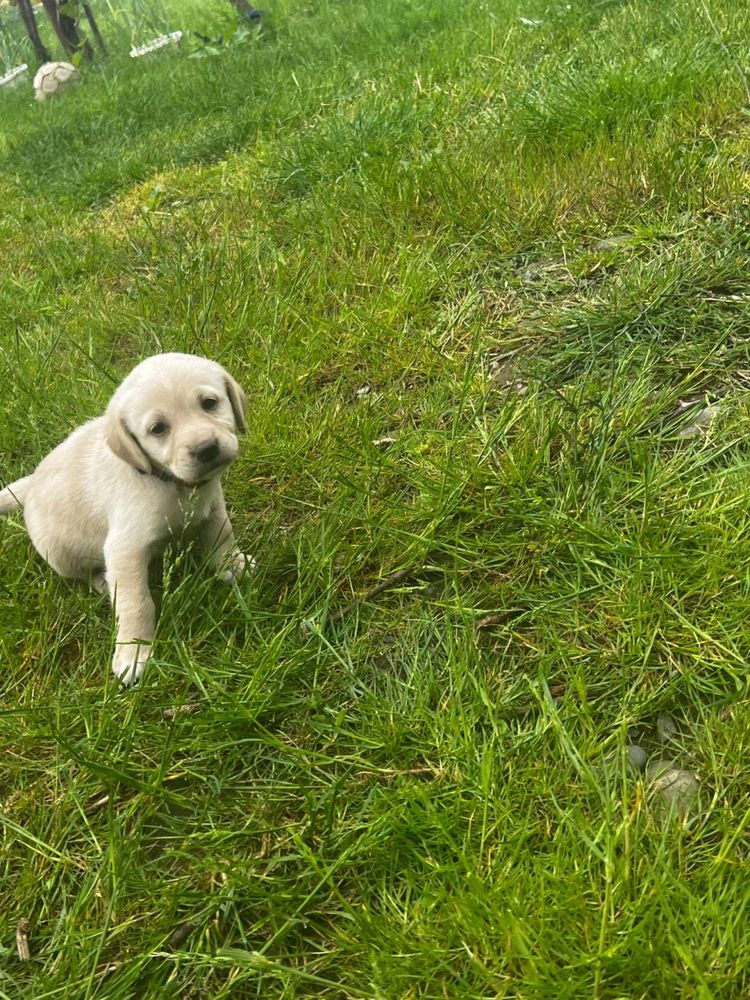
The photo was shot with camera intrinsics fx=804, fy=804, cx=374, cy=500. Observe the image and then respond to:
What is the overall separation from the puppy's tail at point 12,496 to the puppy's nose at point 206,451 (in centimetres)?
89

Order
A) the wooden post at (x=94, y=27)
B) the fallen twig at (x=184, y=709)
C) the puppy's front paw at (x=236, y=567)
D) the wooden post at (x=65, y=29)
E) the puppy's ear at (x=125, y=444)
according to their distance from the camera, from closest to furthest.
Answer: the fallen twig at (x=184, y=709)
the puppy's ear at (x=125, y=444)
the puppy's front paw at (x=236, y=567)
the wooden post at (x=65, y=29)
the wooden post at (x=94, y=27)

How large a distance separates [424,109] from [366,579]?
3.43 metres

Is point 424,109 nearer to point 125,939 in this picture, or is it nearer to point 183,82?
point 183,82

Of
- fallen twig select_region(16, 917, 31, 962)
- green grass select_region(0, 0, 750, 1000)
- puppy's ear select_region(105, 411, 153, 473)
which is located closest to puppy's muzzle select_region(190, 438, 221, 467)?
puppy's ear select_region(105, 411, 153, 473)

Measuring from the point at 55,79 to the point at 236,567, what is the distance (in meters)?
9.84

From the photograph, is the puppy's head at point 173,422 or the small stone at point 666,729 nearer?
the small stone at point 666,729

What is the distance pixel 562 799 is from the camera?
1635 mm

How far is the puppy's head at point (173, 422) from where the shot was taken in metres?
2.11

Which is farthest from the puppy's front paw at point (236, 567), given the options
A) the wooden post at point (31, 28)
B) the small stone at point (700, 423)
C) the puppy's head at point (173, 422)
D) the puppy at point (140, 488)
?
the wooden post at point (31, 28)

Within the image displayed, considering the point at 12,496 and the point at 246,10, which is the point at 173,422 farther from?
the point at 246,10

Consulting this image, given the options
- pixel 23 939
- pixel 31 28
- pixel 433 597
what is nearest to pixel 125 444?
pixel 433 597

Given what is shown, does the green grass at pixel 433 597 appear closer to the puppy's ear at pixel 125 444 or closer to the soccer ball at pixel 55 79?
the puppy's ear at pixel 125 444

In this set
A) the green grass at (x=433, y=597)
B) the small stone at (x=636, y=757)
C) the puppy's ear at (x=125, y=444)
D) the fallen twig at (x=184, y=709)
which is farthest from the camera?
the puppy's ear at (x=125, y=444)

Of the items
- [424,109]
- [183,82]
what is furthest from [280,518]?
[183,82]
